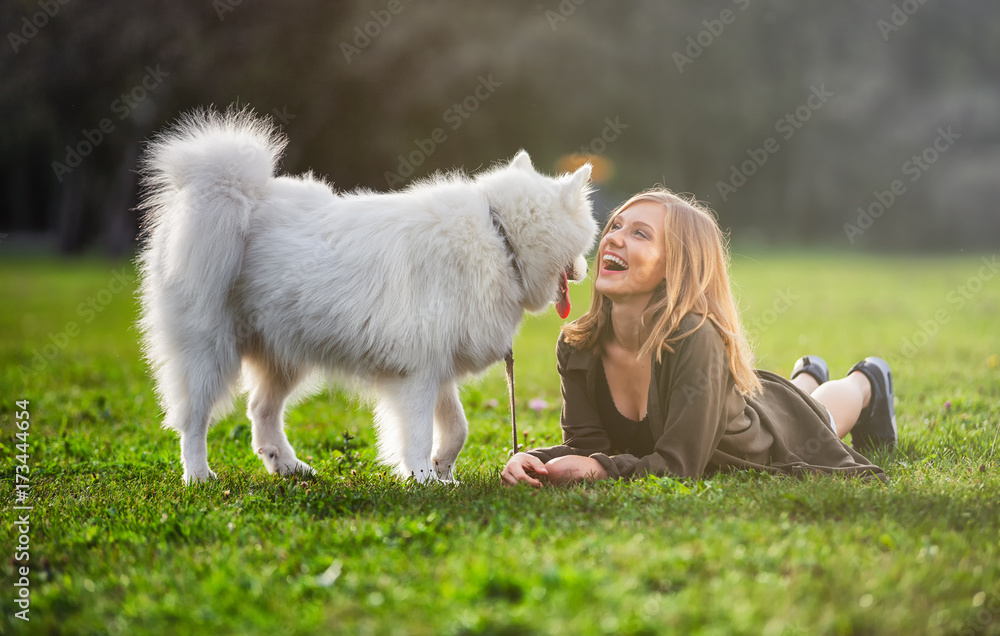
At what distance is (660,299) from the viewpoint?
4109 mm

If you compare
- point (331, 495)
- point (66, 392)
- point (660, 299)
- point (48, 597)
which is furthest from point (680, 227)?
point (66, 392)

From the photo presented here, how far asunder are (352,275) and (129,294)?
1628 centimetres

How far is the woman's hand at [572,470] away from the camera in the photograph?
3865mm

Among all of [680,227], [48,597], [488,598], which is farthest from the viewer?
[680,227]

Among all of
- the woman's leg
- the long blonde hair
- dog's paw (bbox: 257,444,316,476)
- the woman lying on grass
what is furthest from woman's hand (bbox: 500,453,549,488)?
the woman's leg

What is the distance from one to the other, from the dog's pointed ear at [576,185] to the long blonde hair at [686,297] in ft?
0.73

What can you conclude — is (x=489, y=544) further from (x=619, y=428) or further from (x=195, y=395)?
(x=195, y=395)

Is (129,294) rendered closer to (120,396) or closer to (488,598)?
(120,396)

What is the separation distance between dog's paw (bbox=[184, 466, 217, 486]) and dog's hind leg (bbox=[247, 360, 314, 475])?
1.32ft

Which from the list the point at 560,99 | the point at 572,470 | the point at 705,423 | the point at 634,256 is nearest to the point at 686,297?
the point at 634,256

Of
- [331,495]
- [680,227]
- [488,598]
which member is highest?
[680,227]

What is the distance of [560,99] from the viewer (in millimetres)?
22594

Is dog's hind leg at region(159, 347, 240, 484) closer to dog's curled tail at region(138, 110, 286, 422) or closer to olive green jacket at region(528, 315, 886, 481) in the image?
dog's curled tail at region(138, 110, 286, 422)

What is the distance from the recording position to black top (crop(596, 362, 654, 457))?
4176mm
